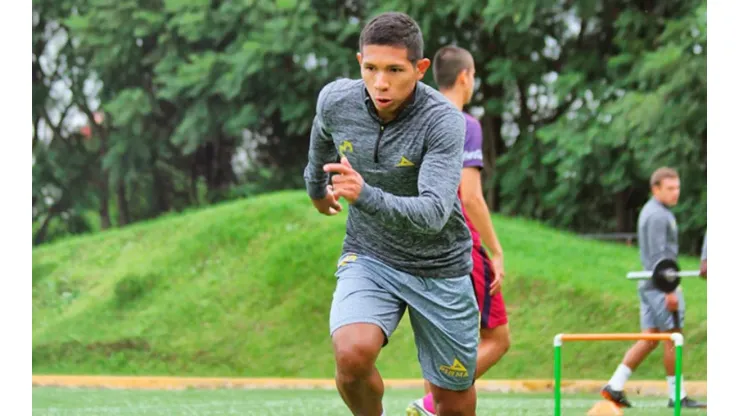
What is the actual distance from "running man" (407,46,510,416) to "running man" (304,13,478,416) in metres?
1.49

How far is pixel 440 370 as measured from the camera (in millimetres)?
5008

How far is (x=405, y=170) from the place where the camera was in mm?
4785

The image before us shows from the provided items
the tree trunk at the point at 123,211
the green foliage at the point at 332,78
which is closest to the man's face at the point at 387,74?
the green foliage at the point at 332,78

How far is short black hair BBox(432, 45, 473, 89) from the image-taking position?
6824 millimetres

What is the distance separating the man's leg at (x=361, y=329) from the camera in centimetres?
471

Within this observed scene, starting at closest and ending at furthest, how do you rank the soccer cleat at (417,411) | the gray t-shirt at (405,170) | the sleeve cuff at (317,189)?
the gray t-shirt at (405,170) < the sleeve cuff at (317,189) < the soccer cleat at (417,411)

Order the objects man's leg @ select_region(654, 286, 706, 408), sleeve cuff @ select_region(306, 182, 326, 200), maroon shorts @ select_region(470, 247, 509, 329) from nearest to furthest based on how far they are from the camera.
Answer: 1. sleeve cuff @ select_region(306, 182, 326, 200)
2. maroon shorts @ select_region(470, 247, 509, 329)
3. man's leg @ select_region(654, 286, 706, 408)

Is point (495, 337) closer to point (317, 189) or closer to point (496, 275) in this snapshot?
point (496, 275)

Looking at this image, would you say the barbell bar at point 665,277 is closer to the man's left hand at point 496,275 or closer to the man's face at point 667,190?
the man's face at point 667,190

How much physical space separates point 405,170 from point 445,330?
0.73 meters

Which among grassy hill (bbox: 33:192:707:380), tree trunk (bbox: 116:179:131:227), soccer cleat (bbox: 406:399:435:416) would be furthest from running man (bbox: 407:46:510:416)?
tree trunk (bbox: 116:179:131:227)

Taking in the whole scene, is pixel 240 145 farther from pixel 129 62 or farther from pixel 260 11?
pixel 260 11

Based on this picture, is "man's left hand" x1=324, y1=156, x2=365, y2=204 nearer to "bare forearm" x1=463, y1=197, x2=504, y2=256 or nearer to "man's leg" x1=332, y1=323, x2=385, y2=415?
"man's leg" x1=332, y1=323, x2=385, y2=415

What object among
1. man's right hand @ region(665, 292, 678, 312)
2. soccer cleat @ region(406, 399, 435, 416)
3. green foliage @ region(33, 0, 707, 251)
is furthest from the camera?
green foliage @ region(33, 0, 707, 251)
